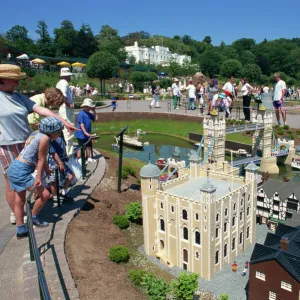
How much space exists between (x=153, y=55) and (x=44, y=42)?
5984 cm

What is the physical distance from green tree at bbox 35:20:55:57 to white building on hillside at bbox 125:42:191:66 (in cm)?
3891

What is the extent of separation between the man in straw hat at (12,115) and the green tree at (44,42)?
110 meters

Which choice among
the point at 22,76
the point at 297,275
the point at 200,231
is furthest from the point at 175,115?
the point at 22,76

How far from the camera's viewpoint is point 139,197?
23.1 metres

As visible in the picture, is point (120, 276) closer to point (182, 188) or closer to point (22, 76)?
point (22, 76)

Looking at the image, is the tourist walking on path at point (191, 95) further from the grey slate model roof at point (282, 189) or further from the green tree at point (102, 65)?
the grey slate model roof at point (282, 189)

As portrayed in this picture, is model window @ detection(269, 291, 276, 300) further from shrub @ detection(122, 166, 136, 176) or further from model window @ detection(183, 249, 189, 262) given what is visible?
shrub @ detection(122, 166, 136, 176)

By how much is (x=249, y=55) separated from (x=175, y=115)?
103765mm

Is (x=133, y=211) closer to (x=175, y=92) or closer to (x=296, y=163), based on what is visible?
(x=296, y=163)

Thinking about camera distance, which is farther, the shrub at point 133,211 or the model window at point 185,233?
the model window at point 185,233

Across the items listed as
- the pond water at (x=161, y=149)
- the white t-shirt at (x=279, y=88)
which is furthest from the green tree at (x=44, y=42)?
the white t-shirt at (x=279, y=88)

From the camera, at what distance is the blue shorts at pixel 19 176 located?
903 centimetres

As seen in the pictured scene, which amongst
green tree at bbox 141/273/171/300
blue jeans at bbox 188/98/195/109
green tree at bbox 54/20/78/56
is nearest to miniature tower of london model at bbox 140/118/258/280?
green tree at bbox 141/273/171/300

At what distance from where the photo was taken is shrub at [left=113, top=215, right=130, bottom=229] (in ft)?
60.6
